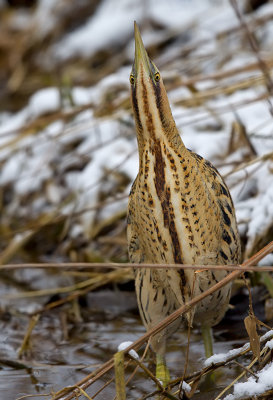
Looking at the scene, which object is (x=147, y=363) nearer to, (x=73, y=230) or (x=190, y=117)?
(x=73, y=230)

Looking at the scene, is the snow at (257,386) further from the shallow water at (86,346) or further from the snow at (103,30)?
the snow at (103,30)

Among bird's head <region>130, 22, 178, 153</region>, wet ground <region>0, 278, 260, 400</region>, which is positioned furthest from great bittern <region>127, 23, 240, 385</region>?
wet ground <region>0, 278, 260, 400</region>

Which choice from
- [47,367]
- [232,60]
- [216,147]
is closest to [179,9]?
[232,60]

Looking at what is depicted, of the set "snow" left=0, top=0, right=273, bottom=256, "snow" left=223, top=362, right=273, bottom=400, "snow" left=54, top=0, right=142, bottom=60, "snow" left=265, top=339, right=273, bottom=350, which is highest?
"snow" left=54, top=0, right=142, bottom=60

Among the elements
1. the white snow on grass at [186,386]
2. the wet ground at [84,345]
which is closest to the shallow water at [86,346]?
the wet ground at [84,345]

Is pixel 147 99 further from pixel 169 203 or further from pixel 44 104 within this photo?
pixel 44 104

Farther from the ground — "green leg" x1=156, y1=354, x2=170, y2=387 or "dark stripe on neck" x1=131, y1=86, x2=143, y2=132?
"dark stripe on neck" x1=131, y1=86, x2=143, y2=132

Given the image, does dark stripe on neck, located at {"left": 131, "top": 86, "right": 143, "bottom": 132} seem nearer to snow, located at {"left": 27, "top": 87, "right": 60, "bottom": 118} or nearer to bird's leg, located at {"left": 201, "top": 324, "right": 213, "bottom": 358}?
bird's leg, located at {"left": 201, "top": 324, "right": 213, "bottom": 358}

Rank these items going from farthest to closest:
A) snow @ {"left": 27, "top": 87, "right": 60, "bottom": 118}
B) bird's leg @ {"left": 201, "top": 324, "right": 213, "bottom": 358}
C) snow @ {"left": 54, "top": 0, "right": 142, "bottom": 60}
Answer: snow @ {"left": 54, "top": 0, "right": 142, "bottom": 60}, snow @ {"left": 27, "top": 87, "right": 60, "bottom": 118}, bird's leg @ {"left": 201, "top": 324, "right": 213, "bottom": 358}
